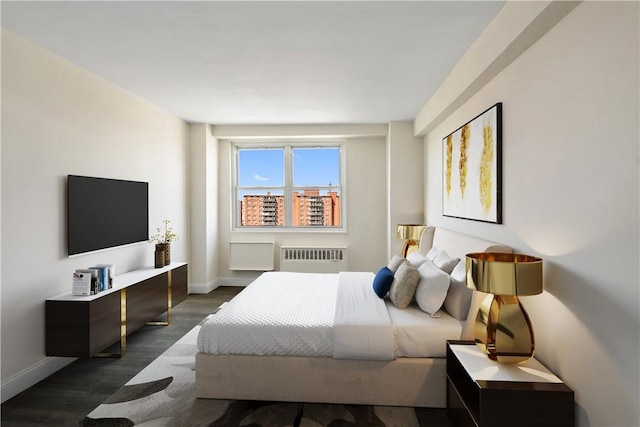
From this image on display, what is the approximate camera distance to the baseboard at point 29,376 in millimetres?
2445

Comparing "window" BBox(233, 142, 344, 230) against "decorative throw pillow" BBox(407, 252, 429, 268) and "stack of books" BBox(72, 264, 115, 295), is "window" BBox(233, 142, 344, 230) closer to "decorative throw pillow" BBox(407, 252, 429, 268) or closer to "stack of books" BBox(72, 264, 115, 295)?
"decorative throw pillow" BBox(407, 252, 429, 268)

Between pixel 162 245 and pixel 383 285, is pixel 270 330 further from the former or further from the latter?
pixel 162 245

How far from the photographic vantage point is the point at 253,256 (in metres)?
5.78

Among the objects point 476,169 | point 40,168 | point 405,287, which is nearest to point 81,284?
point 40,168

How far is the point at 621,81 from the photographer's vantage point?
1.42 metres

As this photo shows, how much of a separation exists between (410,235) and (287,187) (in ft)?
7.53

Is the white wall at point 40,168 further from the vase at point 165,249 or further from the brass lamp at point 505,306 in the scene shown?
the brass lamp at point 505,306

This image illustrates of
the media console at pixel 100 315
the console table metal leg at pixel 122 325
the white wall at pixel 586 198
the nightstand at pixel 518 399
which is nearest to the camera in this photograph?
the white wall at pixel 586 198

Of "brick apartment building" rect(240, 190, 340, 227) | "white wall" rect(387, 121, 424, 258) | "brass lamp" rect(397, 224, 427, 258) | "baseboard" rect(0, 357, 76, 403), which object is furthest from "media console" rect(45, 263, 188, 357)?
"white wall" rect(387, 121, 424, 258)

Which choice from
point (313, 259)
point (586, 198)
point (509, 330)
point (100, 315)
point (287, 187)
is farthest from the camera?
point (287, 187)

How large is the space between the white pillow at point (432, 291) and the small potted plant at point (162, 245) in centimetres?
291

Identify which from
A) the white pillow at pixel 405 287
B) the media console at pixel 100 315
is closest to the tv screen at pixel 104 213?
the media console at pixel 100 315

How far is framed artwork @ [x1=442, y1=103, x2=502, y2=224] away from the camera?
2566mm

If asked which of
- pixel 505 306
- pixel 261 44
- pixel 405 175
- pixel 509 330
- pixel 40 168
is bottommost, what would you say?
pixel 509 330
